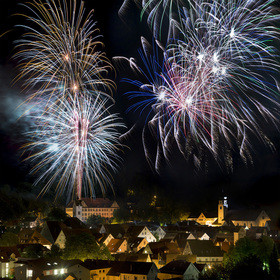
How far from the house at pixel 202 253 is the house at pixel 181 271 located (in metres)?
5.34

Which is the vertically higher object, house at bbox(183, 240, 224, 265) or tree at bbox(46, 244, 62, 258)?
tree at bbox(46, 244, 62, 258)

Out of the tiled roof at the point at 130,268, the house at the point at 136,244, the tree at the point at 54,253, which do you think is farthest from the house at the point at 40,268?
the house at the point at 136,244

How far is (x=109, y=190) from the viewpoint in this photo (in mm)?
81375

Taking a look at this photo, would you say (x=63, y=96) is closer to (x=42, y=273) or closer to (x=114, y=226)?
(x=42, y=273)

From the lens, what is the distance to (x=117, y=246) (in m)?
41.1

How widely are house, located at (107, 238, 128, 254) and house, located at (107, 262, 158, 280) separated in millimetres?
10184

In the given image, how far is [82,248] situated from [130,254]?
6.74m

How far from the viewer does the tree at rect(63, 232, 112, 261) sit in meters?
32.0

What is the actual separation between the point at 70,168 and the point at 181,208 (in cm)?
4051

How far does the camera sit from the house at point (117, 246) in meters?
40.7

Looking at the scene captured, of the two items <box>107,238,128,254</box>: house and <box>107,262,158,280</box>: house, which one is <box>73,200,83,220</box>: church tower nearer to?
<box>107,238,128,254</box>: house

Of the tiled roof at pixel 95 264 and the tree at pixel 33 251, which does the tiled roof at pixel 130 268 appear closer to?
the tiled roof at pixel 95 264

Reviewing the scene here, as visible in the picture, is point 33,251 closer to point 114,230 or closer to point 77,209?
point 114,230

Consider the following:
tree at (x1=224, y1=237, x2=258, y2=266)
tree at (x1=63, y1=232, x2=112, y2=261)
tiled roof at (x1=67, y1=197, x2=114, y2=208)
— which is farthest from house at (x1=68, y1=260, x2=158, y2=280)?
tiled roof at (x1=67, y1=197, x2=114, y2=208)
